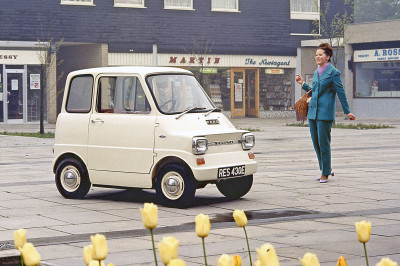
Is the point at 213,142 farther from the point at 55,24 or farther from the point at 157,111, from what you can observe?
the point at 55,24

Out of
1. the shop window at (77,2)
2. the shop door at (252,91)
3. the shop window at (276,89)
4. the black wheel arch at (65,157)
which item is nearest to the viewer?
the black wheel arch at (65,157)

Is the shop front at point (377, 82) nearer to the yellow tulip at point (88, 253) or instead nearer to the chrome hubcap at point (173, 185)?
the chrome hubcap at point (173, 185)

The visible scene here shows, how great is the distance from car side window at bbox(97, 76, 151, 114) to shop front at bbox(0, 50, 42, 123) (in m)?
26.3

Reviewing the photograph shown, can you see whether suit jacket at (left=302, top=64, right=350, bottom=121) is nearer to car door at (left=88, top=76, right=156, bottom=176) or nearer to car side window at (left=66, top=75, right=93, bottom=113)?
car door at (left=88, top=76, right=156, bottom=176)

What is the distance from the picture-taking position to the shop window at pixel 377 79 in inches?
1576

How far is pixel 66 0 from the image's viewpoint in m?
38.2

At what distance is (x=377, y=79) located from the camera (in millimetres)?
40875

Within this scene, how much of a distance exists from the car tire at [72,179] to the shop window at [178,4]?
3099 centimetres

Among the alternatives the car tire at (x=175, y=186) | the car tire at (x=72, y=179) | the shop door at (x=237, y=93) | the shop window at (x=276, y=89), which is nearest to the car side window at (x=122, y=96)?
the car tire at (x=72, y=179)

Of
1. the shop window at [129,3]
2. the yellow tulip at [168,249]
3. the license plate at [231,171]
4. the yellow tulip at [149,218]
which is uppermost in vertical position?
the shop window at [129,3]

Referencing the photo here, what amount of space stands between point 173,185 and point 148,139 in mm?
699

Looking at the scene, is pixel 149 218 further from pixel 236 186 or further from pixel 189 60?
pixel 189 60

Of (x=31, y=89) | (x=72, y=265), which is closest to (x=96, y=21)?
(x=31, y=89)

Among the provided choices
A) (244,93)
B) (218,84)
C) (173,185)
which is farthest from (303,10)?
(173,185)
